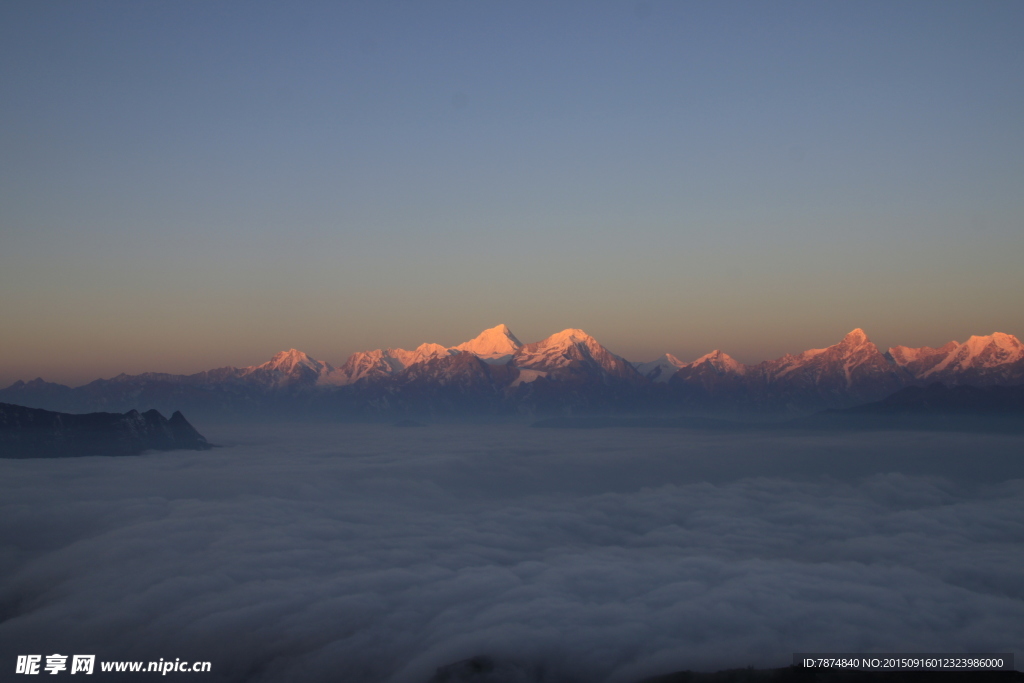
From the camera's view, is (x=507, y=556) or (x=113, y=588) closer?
(x=113, y=588)

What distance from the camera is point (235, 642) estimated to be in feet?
435

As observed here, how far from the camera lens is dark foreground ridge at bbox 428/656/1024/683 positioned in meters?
122

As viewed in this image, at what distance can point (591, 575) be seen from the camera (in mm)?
168625

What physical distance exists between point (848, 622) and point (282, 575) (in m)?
122

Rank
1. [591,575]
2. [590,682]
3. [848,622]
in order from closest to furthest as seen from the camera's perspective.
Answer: [590,682] → [848,622] → [591,575]

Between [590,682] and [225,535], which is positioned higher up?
[225,535]

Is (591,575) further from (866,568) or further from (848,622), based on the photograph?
(866,568)

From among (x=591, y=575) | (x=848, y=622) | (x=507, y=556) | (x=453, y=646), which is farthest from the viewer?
(x=507, y=556)

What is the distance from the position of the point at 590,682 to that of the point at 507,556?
7132 centimetres

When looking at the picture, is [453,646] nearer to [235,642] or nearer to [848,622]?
[235,642]

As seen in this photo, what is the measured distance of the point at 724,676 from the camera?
12381 centimetres

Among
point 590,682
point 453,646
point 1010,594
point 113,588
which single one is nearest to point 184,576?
point 113,588

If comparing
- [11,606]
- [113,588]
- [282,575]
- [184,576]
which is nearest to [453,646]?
[282,575]

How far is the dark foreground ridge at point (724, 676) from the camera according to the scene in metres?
122
